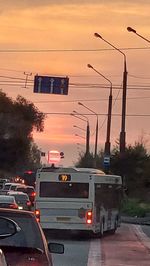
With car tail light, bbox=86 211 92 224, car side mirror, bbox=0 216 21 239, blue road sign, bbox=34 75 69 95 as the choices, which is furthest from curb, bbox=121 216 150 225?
car side mirror, bbox=0 216 21 239

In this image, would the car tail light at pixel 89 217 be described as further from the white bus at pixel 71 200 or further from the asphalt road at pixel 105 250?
the asphalt road at pixel 105 250

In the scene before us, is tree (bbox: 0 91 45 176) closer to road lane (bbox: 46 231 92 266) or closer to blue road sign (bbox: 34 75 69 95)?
blue road sign (bbox: 34 75 69 95)

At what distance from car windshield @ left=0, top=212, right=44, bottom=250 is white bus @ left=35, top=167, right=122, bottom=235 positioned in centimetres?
2132

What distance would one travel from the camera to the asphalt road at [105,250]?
67.7ft

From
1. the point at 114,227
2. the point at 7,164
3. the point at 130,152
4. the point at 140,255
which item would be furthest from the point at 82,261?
the point at 7,164

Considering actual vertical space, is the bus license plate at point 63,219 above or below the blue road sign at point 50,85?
below

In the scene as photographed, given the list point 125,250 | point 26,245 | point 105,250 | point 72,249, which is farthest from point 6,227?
point 72,249

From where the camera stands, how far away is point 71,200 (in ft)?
104

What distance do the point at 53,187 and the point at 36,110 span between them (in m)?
67.9

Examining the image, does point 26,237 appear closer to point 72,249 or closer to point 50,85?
point 72,249

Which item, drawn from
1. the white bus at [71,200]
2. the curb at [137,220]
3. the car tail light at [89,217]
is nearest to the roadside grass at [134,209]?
the curb at [137,220]

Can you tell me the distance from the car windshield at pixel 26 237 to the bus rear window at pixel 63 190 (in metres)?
22.1

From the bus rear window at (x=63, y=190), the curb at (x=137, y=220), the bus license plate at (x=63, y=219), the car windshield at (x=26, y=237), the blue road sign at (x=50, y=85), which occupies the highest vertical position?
the blue road sign at (x=50, y=85)

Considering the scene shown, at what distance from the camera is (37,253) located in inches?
367
